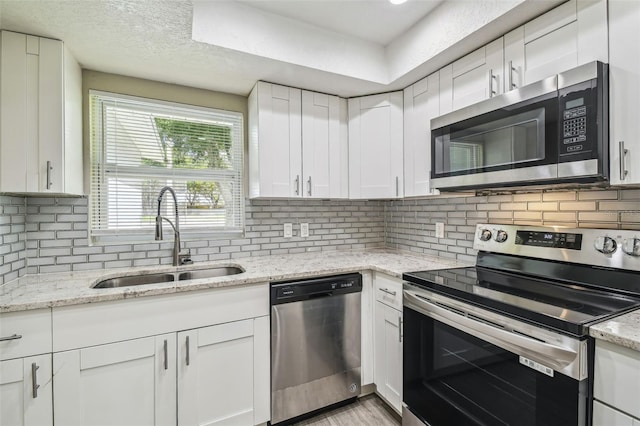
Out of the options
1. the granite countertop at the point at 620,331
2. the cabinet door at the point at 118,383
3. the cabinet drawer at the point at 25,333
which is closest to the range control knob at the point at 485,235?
the granite countertop at the point at 620,331

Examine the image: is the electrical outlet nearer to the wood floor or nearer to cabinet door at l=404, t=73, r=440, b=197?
cabinet door at l=404, t=73, r=440, b=197

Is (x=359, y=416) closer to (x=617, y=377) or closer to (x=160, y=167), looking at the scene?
(x=617, y=377)

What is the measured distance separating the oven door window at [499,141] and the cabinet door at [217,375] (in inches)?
59.1

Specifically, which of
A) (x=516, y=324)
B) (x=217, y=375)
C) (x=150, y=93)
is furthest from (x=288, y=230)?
(x=516, y=324)

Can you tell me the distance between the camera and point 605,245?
1.35m

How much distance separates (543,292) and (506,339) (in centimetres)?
37

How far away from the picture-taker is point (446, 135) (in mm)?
1775

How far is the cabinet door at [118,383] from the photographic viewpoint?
1.38 metres

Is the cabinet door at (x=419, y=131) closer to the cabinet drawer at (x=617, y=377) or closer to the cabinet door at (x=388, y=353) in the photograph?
the cabinet door at (x=388, y=353)

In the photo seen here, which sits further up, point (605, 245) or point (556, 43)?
point (556, 43)

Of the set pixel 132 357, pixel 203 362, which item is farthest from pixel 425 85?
pixel 132 357

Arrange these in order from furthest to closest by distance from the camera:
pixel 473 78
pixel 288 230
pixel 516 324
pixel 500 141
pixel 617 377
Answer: pixel 288 230
pixel 473 78
pixel 500 141
pixel 516 324
pixel 617 377

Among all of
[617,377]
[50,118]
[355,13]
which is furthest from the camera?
[355,13]

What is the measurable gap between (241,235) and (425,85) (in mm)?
1757
